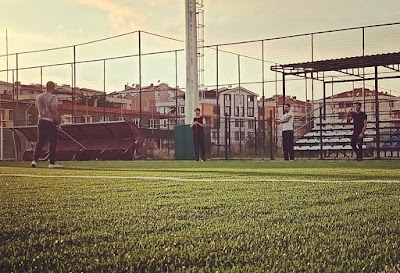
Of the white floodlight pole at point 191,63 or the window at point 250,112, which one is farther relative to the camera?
the window at point 250,112

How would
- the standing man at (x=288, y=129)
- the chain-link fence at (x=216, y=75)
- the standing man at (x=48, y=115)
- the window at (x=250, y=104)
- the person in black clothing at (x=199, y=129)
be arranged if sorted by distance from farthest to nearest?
the window at (x=250, y=104) < the chain-link fence at (x=216, y=75) < the person in black clothing at (x=199, y=129) < the standing man at (x=288, y=129) < the standing man at (x=48, y=115)

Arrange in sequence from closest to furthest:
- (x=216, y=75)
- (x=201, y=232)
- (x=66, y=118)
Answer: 1. (x=201, y=232)
2. (x=216, y=75)
3. (x=66, y=118)

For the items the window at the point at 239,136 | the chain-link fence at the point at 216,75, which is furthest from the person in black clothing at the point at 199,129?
the window at the point at 239,136

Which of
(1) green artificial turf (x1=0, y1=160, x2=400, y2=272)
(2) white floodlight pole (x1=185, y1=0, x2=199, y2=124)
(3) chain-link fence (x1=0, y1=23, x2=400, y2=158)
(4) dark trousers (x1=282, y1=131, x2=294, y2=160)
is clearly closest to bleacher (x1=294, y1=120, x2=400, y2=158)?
(3) chain-link fence (x1=0, y1=23, x2=400, y2=158)

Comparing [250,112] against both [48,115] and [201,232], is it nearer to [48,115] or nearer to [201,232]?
[48,115]

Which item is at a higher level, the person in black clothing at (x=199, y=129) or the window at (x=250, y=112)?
the window at (x=250, y=112)

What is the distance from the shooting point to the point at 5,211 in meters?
3.87

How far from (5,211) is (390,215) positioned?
2.47 metres

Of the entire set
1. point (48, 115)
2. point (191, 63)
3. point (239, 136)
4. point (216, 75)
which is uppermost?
point (216, 75)

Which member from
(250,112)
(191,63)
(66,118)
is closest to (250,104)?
(250,112)

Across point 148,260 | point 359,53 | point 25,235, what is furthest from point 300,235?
point 359,53

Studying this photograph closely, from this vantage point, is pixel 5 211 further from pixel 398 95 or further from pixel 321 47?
pixel 398 95

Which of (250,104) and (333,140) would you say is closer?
(333,140)

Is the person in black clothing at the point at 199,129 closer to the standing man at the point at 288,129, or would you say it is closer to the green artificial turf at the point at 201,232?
the standing man at the point at 288,129
